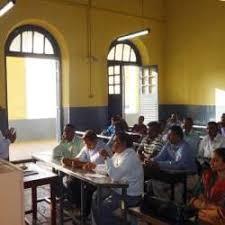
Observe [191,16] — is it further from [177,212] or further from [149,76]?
[177,212]

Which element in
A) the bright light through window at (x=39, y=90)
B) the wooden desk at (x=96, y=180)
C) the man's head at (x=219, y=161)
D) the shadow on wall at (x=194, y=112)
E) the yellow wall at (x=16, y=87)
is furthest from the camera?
the bright light through window at (x=39, y=90)

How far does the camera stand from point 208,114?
8.71 metres

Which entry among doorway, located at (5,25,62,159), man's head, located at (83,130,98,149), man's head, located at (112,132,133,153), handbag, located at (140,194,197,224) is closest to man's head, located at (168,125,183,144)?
man's head, located at (83,130,98,149)

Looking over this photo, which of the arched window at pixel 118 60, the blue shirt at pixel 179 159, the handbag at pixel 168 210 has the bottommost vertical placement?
the handbag at pixel 168 210

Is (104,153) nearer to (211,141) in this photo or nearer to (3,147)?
(3,147)

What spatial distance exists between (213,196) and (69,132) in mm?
2411

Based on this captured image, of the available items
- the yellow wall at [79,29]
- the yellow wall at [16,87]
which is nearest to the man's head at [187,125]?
the yellow wall at [79,29]

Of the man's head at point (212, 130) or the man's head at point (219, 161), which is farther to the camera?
the man's head at point (212, 130)

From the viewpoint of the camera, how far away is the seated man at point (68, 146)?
15.6ft

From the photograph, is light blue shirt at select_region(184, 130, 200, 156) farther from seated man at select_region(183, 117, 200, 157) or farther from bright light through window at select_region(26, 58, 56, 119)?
bright light through window at select_region(26, 58, 56, 119)

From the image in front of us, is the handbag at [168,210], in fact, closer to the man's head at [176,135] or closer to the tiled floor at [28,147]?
the man's head at [176,135]

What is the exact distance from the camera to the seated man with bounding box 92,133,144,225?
346 cm

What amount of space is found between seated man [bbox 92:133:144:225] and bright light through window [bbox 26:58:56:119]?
9.37 m

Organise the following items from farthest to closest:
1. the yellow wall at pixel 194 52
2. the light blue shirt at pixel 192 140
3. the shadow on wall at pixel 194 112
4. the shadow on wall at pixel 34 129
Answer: the shadow on wall at pixel 34 129 < the shadow on wall at pixel 194 112 < the yellow wall at pixel 194 52 < the light blue shirt at pixel 192 140
